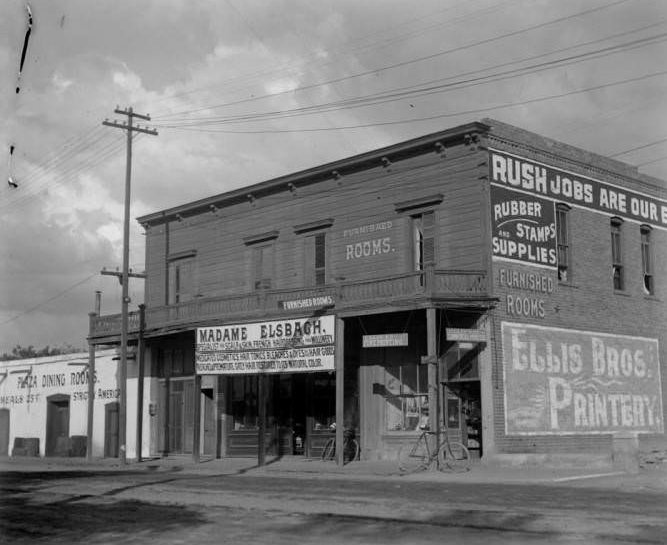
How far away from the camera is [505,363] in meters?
26.8

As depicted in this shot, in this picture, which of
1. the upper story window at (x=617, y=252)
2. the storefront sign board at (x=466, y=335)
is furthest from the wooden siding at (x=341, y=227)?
the upper story window at (x=617, y=252)

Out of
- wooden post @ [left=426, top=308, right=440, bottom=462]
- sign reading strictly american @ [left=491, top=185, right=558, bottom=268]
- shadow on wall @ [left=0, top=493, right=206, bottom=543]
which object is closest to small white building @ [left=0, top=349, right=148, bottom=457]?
wooden post @ [left=426, top=308, right=440, bottom=462]

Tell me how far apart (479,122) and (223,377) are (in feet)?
45.5

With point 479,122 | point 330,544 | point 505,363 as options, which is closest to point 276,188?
point 479,122

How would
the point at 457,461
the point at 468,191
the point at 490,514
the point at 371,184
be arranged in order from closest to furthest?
the point at 490,514
the point at 457,461
the point at 468,191
the point at 371,184

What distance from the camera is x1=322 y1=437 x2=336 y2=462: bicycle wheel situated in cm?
3012

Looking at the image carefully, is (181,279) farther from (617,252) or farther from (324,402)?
(617,252)

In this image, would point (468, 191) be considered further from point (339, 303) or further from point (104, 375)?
point (104, 375)

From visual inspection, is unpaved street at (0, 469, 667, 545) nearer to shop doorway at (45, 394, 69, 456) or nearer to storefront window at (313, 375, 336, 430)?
storefront window at (313, 375, 336, 430)

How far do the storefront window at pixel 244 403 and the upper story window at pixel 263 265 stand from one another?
11.3 feet

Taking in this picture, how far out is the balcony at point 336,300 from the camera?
85.1ft

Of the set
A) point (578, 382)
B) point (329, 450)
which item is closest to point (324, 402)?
point (329, 450)

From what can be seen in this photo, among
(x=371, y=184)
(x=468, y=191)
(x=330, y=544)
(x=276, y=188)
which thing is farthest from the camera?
(x=276, y=188)

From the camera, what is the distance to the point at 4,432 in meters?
46.6
